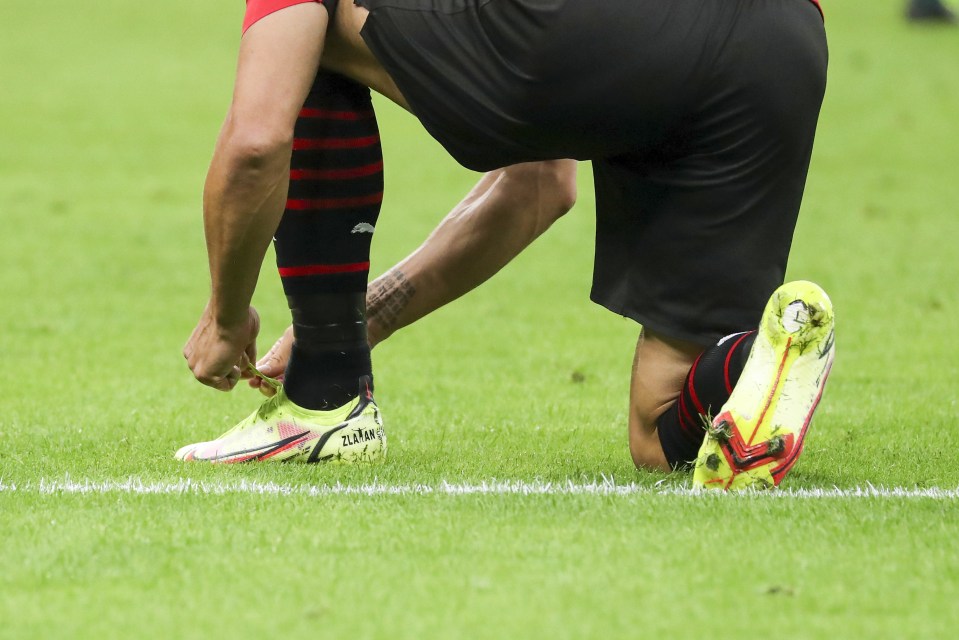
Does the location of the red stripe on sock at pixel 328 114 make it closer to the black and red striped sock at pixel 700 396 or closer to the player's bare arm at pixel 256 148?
the player's bare arm at pixel 256 148

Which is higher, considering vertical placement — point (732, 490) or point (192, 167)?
point (732, 490)

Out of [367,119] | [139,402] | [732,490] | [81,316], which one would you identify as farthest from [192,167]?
[732,490]

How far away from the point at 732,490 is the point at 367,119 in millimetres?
1157

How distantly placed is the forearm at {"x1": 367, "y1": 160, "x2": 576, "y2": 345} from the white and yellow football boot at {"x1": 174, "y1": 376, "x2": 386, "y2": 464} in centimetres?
48

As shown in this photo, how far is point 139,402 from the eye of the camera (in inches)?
169

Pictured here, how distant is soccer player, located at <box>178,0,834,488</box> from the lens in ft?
10.1

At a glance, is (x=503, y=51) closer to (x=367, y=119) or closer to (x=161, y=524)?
(x=367, y=119)

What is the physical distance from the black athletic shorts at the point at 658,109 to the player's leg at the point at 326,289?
10.1 inches

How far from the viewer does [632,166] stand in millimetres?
3359

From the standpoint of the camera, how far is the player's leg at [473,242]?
3889 mm

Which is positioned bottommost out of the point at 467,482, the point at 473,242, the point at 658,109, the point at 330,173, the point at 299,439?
the point at 299,439

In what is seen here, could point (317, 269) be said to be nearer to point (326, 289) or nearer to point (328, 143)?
point (326, 289)

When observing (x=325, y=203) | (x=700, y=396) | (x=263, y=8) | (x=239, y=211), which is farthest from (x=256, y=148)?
(x=700, y=396)

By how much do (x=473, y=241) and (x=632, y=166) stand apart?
2.14 feet
